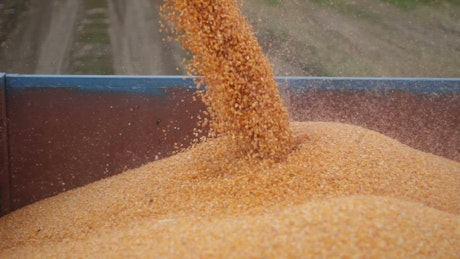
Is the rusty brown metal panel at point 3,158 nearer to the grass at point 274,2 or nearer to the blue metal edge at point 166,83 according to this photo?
the blue metal edge at point 166,83

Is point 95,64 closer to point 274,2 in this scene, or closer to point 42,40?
point 42,40

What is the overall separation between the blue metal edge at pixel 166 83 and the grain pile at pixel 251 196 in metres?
0.31

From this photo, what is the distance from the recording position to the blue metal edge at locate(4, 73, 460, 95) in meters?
3.90

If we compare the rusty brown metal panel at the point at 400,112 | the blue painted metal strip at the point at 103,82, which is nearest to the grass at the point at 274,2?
the rusty brown metal panel at the point at 400,112

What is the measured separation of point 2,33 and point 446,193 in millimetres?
8755

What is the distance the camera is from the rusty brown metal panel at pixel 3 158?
151 inches

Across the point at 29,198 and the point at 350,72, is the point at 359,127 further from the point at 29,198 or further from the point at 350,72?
the point at 350,72

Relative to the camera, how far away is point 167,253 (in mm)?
2568

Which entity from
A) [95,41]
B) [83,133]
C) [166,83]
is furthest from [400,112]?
[95,41]

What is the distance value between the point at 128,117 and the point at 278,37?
6.15 meters

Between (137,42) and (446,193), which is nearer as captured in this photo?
(446,193)

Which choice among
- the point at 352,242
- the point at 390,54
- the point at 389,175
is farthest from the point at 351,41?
the point at 352,242

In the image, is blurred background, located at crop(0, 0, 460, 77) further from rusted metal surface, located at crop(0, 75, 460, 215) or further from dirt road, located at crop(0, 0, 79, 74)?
rusted metal surface, located at crop(0, 75, 460, 215)

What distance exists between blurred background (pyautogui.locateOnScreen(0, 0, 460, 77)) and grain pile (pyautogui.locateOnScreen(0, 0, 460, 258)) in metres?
4.84
